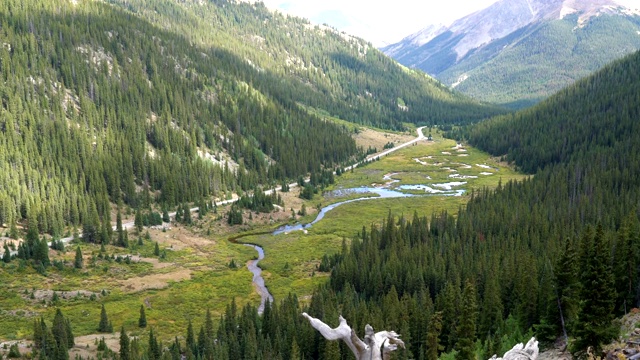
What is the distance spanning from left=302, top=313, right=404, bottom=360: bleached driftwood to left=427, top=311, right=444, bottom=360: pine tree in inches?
1790

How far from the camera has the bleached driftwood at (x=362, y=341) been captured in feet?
42.2

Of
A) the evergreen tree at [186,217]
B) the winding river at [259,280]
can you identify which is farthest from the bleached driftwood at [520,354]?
the evergreen tree at [186,217]

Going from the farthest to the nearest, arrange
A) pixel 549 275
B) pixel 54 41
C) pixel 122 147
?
pixel 54 41, pixel 122 147, pixel 549 275

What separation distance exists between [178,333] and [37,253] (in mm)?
45805

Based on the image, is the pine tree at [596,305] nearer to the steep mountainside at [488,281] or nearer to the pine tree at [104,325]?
the steep mountainside at [488,281]

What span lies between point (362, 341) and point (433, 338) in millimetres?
48120

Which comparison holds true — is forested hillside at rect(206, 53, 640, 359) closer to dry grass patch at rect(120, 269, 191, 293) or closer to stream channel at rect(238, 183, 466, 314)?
stream channel at rect(238, 183, 466, 314)

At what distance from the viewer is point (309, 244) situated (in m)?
130

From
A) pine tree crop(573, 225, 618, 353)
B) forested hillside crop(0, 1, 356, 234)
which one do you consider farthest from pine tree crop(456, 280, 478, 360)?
forested hillside crop(0, 1, 356, 234)

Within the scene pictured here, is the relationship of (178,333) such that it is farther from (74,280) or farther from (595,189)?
(595,189)

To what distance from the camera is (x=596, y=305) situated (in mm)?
41844

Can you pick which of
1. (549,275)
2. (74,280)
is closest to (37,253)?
(74,280)

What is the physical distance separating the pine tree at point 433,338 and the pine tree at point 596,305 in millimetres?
17169

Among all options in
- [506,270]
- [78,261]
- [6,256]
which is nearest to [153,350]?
[78,261]
